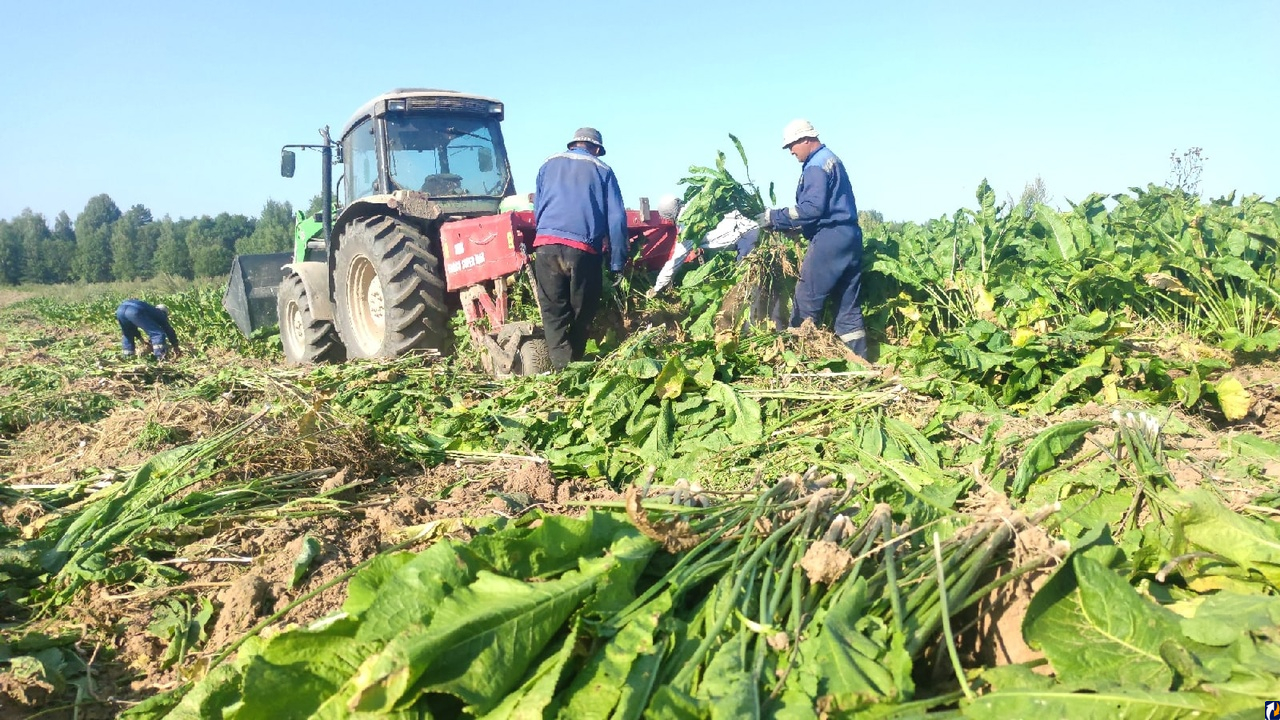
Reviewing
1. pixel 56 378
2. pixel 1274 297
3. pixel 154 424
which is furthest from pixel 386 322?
pixel 1274 297

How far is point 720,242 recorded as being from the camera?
6109 millimetres

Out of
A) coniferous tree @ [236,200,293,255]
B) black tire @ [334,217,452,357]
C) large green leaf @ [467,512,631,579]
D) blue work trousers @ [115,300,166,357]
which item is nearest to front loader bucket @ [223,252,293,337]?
blue work trousers @ [115,300,166,357]

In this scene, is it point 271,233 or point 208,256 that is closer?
point 271,233

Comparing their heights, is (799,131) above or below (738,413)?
above

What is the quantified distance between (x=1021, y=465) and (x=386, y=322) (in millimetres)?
4895

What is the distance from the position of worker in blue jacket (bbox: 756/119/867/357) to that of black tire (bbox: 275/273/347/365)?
467cm

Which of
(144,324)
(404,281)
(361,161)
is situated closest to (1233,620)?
(404,281)

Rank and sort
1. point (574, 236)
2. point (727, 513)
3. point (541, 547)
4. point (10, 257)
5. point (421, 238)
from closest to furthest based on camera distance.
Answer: point (541, 547), point (727, 513), point (574, 236), point (421, 238), point (10, 257)

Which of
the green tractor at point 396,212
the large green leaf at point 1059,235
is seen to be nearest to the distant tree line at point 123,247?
the green tractor at point 396,212

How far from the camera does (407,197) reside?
6156mm

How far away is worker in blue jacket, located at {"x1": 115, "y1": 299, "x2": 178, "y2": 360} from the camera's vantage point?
8.69 metres

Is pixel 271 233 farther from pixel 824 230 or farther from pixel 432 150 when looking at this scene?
pixel 824 230

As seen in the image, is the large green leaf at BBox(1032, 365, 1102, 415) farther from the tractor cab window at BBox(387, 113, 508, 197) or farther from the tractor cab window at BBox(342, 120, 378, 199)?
the tractor cab window at BBox(342, 120, 378, 199)

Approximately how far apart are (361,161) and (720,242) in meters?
3.59
